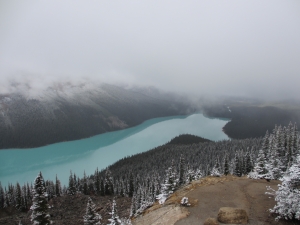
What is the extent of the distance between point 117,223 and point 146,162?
11497 centimetres

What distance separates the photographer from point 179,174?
46.4m

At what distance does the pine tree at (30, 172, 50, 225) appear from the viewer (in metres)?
20.7

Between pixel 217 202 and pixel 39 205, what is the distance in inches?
736

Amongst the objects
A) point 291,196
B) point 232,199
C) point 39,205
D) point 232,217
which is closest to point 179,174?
point 232,199

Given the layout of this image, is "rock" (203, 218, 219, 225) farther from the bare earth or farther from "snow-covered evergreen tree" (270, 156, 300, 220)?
"snow-covered evergreen tree" (270, 156, 300, 220)

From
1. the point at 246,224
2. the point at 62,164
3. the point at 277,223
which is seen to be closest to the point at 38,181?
the point at 246,224

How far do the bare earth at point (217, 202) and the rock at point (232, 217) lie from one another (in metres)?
0.67

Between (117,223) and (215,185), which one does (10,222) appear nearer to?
(117,223)

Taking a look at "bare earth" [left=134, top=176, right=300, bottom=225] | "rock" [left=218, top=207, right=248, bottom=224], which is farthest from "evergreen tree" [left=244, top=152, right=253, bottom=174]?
"rock" [left=218, top=207, right=248, bottom=224]

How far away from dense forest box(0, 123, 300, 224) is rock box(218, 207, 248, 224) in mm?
2663

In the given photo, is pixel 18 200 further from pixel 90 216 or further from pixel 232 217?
pixel 232 217

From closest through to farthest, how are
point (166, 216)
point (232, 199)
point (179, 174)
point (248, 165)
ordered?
1. point (166, 216)
2. point (232, 199)
3. point (179, 174)
4. point (248, 165)

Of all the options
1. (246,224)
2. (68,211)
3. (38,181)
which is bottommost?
(68,211)

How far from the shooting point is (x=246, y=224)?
16172 millimetres
